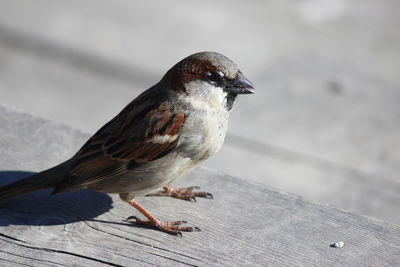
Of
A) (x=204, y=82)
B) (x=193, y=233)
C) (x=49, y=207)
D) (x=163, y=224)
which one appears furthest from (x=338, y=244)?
(x=49, y=207)

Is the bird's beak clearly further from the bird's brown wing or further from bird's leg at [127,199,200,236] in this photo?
bird's leg at [127,199,200,236]

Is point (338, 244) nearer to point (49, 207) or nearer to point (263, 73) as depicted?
point (49, 207)

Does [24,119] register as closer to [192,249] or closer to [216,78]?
[216,78]

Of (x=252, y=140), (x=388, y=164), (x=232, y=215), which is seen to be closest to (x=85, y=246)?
(x=232, y=215)

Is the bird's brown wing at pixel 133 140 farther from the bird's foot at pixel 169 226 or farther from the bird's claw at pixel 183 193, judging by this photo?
the bird's foot at pixel 169 226

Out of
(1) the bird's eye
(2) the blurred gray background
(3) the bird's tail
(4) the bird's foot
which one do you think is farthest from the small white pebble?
(2) the blurred gray background

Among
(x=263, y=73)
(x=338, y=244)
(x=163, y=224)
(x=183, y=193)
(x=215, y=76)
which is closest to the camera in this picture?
(x=338, y=244)
